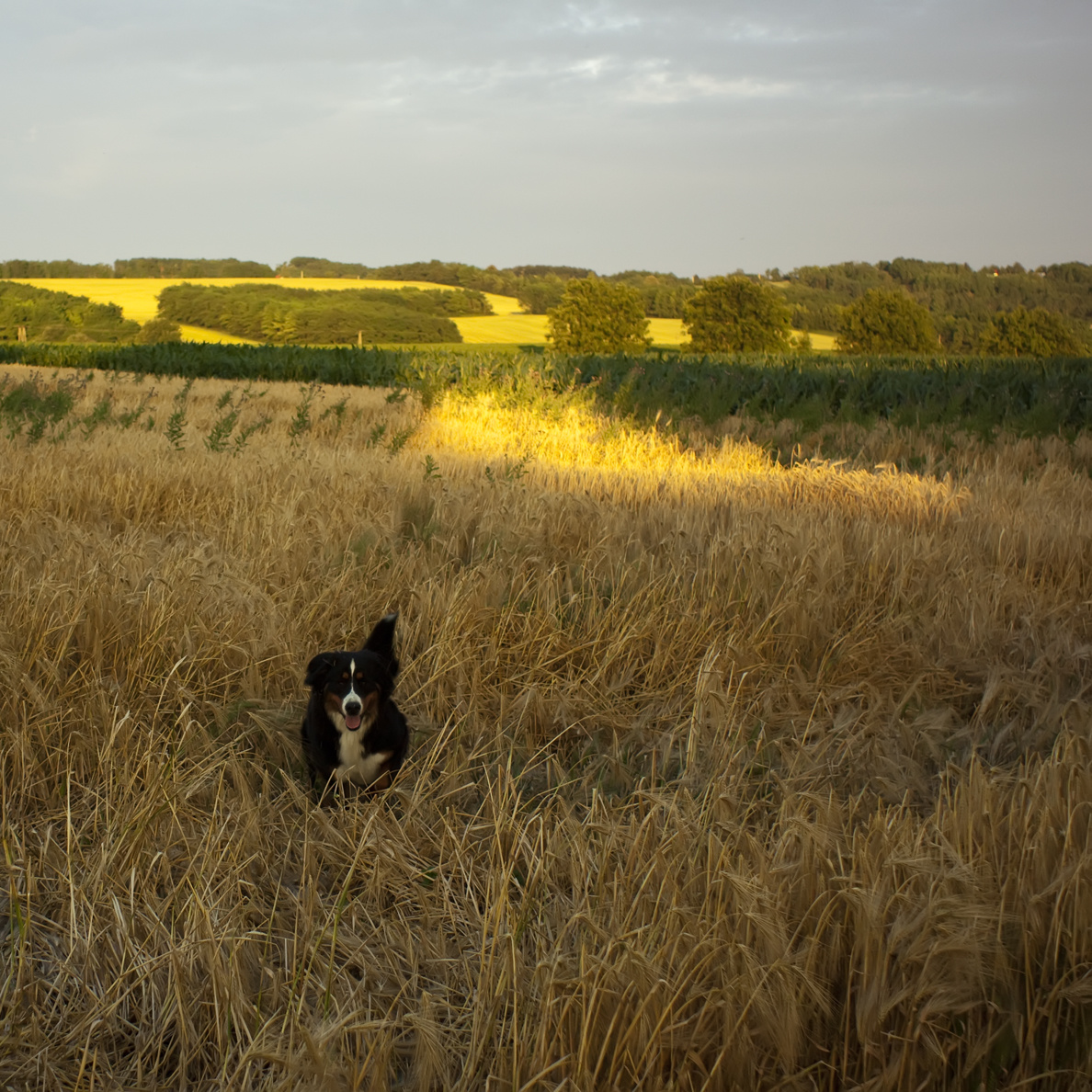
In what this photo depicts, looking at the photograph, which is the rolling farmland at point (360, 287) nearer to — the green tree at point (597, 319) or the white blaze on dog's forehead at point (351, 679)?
the green tree at point (597, 319)

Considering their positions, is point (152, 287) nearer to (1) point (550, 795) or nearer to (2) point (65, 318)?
(2) point (65, 318)

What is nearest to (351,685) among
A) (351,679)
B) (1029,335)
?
(351,679)

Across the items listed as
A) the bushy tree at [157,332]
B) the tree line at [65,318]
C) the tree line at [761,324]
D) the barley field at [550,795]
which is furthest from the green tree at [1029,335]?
the barley field at [550,795]

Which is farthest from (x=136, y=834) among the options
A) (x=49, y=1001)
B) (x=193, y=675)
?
(x=193, y=675)

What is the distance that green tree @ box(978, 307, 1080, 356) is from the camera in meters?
86.2

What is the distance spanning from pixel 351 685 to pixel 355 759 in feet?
0.93

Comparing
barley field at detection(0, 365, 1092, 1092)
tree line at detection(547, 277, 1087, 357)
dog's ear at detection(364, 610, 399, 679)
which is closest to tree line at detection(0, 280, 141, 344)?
tree line at detection(547, 277, 1087, 357)

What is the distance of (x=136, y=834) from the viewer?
2.15 m

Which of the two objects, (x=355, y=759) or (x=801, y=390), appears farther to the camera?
(x=801, y=390)

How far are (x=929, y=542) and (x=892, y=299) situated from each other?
97.1 meters

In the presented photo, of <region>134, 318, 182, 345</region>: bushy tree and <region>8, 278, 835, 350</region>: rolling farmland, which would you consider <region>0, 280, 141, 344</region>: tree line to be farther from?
<region>8, 278, 835, 350</region>: rolling farmland

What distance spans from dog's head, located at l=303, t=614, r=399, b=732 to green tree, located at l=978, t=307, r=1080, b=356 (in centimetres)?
9485

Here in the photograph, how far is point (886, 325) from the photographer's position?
90.4 metres

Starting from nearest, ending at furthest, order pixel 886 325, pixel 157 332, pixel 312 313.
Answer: pixel 157 332 < pixel 312 313 < pixel 886 325
